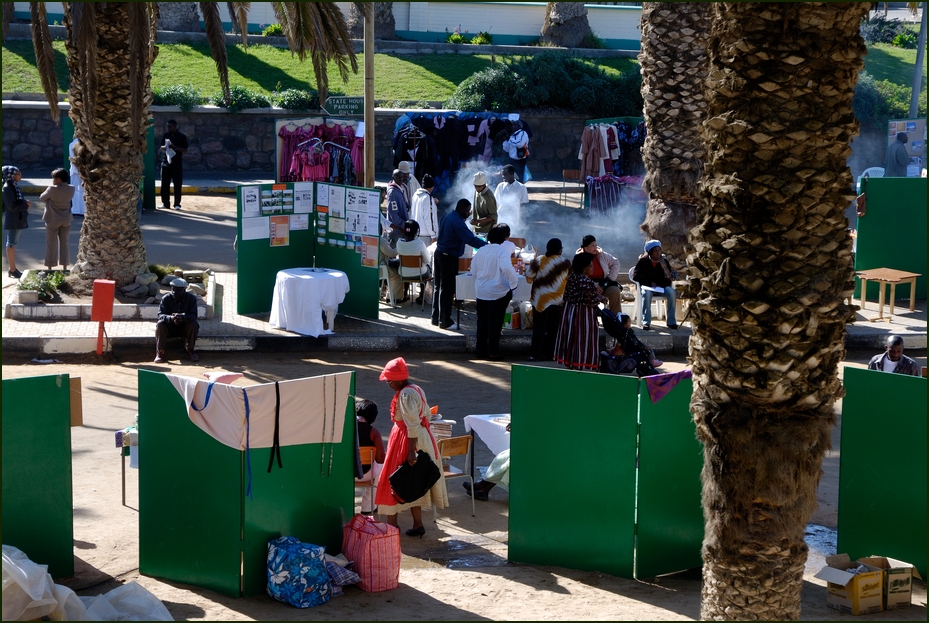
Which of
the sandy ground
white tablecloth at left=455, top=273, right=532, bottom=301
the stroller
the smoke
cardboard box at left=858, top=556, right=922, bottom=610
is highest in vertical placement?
the smoke

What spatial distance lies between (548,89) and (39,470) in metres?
23.6

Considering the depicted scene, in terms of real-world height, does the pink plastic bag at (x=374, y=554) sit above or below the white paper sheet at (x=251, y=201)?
below

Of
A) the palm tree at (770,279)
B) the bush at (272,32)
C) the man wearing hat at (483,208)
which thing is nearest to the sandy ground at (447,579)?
the palm tree at (770,279)

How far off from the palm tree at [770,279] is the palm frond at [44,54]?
7199 millimetres

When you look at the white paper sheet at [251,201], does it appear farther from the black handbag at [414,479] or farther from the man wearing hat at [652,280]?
the black handbag at [414,479]

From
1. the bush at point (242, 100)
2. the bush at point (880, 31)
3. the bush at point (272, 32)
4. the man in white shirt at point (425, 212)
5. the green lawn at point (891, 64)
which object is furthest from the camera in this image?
the bush at point (880, 31)

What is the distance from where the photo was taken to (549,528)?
25.2ft

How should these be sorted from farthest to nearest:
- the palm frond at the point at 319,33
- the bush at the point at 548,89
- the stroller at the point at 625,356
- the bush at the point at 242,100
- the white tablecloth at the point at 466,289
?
the bush at the point at 548,89 → the bush at the point at 242,100 → the white tablecloth at the point at 466,289 → the stroller at the point at 625,356 → the palm frond at the point at 319,33

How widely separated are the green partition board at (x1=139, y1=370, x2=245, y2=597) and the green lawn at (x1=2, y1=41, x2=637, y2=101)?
2137cm

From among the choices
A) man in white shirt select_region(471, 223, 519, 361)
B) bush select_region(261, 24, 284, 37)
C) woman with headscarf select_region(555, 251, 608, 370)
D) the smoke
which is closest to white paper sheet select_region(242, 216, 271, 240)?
man in white shirt select_region(471, 223, 519, 361)

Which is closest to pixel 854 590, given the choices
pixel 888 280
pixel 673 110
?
pixel 888 280

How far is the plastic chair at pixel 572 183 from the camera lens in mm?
24109

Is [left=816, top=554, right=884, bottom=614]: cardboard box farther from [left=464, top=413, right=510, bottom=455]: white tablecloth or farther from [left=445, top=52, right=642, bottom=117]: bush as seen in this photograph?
[left=445, top=52, right=642, bottom=117]: bush

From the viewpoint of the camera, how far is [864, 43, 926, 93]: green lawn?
35.1 meters
